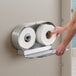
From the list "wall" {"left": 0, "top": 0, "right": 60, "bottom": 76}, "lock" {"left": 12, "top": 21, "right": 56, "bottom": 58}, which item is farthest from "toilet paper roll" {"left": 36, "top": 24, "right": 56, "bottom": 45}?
"wall" {"left": 0, "top": 0, "right": 60, "bottom": 76}

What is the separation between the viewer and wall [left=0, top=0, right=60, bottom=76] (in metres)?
1.47

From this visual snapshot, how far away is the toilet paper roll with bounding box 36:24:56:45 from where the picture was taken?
1593 millimetres

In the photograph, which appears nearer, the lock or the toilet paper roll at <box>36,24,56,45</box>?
the lock

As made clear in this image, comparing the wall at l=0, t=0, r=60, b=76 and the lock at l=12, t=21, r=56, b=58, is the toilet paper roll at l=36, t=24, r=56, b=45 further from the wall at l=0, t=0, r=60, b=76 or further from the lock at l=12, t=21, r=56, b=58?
the wall at l=0, t=0, r=60, b=76

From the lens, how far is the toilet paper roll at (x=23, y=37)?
147cm

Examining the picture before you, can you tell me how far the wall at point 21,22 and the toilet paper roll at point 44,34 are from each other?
0.11m

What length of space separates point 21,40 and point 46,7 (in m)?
0.41

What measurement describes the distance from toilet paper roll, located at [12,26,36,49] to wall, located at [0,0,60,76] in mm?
54

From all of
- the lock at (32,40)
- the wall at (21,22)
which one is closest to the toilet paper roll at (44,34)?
the lock at (32,40)

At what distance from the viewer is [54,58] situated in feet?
5.99

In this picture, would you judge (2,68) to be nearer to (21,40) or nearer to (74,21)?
(21,40)

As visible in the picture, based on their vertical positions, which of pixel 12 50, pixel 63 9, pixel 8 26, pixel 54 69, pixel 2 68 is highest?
pixel 63 9


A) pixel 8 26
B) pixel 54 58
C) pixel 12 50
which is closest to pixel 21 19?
pixel 8 26

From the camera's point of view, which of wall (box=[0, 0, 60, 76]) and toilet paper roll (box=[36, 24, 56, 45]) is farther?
toilet paper roll (box=[36, 24, 56, 45])
